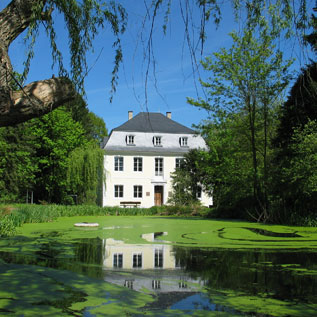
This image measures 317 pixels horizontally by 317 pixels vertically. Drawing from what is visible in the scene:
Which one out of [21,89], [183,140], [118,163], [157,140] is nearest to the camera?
[21,89]

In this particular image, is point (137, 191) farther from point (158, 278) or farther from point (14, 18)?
point (14, 18)

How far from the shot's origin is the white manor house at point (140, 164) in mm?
34531

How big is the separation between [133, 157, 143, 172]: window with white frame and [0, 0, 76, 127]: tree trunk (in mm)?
31748

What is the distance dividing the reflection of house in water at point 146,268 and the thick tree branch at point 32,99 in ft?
9.75

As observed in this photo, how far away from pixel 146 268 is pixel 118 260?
0.95m

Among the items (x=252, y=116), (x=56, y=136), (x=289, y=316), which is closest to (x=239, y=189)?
(x=252, y=116)

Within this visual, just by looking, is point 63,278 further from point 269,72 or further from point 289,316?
point 269,72

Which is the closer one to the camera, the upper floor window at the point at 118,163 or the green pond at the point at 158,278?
the green pond at the point at 158,278

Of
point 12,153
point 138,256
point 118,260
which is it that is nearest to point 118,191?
point 12,153

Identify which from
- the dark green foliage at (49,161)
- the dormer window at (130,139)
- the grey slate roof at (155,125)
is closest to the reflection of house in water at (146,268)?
the dark green foliage at (49,161)

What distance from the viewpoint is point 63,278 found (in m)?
5.57

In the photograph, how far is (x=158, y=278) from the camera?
588 centimetres

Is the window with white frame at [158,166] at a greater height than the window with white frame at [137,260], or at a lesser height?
greater

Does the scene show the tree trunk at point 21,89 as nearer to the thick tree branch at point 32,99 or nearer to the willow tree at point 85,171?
the thick tree branch at point 32,99
